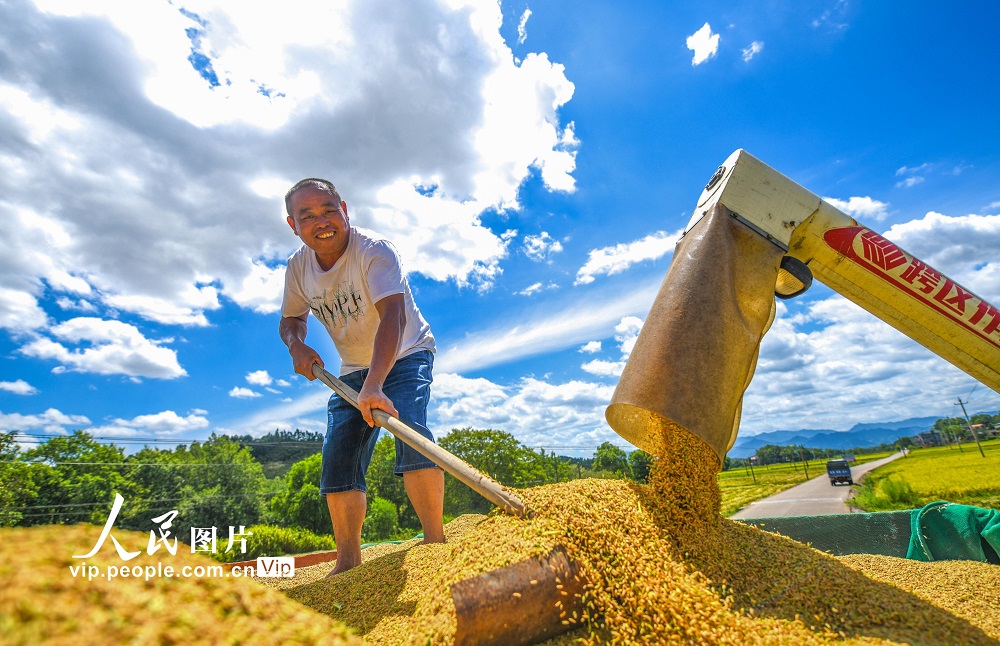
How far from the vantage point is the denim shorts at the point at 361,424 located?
2855mm

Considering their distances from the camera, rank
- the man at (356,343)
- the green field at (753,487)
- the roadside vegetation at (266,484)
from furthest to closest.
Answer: the green field at (753,487) → the roadside vegetation at (266,484) → the man at (356,343)

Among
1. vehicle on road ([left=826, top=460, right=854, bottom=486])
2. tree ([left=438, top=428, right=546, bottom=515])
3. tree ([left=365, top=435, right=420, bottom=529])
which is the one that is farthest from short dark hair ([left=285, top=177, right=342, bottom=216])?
vehicle on road ([left=826, top=460, right=854, bottom=486])

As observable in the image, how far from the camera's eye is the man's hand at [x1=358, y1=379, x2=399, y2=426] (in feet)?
8.32

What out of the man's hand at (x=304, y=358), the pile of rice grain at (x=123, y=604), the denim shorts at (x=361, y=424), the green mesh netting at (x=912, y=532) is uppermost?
the man's hand at (x=304, y=358)

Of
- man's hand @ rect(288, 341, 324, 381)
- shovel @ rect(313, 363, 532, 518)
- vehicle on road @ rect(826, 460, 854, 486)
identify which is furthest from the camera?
vehicle on road @ rect(826, 460, 854, 486)

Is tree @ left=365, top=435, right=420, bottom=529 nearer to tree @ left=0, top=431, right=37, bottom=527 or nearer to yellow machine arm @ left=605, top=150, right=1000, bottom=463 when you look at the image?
tree @ left=0, top=431, right=37, bottom=527

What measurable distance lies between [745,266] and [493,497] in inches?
70.7

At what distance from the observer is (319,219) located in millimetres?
2969

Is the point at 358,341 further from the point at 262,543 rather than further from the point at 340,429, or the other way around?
the point at 262,543

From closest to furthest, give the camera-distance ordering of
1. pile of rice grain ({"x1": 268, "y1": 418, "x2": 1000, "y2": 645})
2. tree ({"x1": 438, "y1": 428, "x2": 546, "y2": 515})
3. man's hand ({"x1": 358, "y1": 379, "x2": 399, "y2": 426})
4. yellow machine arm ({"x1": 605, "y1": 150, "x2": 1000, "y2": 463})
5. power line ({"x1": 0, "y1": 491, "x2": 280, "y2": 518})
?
1. pile of rice grain ({"x1": 268, "y1": 418, "x2": 1000, "y2": 645})
2. yellow machine arm ({"x1": 605, "y1": 150, "x2": 1000, "y2": 463})
3. man's hand ({"x1": 358, "y1": 379, "x2": 399, "y2": 426})
4. tree ({"x1": 438, "y1": 428, "x2": 546, "y2": 515})
5. power line ({"x1": 0, "y1": 491, "x2": 280, "y2": 518})

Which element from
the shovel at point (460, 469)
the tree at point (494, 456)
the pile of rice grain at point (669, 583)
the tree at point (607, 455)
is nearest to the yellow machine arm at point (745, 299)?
the pile of rice grain at point (669, 583)

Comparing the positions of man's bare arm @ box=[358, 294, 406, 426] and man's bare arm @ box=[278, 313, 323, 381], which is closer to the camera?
man's bare arm @ box=[358, 294, 406, 426]

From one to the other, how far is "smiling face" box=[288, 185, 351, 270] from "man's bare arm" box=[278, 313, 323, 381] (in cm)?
70

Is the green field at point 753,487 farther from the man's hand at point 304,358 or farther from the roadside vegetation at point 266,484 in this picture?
the man's hand at point 304,358
